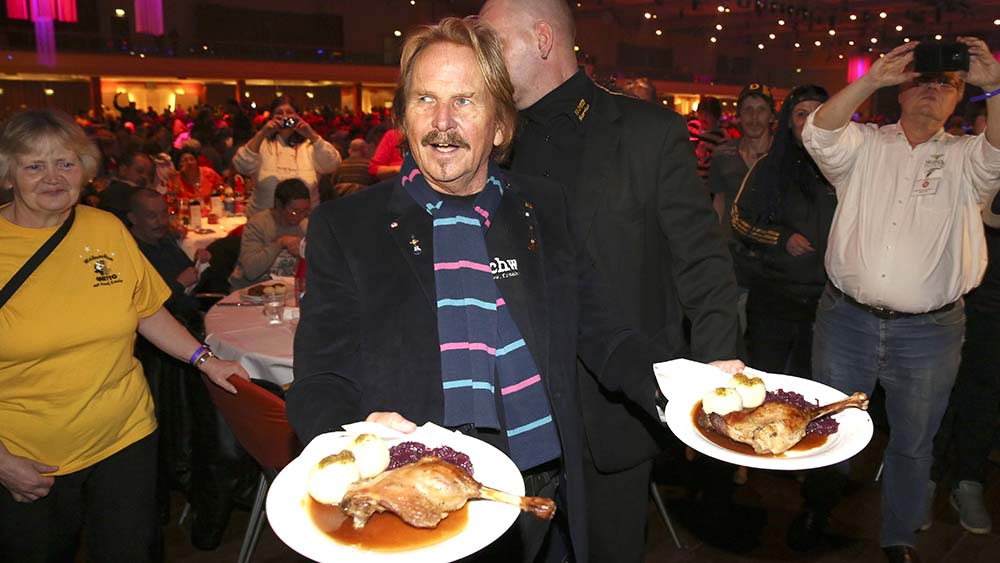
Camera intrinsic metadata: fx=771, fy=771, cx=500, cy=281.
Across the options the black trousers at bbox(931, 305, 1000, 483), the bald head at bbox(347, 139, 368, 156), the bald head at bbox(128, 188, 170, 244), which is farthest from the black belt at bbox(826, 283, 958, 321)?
the bald head at bbox(347, 139, 368, 156)

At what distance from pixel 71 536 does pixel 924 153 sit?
3.26m

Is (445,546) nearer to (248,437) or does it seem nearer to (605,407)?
(605,407)

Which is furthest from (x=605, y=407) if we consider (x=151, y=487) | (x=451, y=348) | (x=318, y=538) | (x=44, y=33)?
(x=44, y=33)

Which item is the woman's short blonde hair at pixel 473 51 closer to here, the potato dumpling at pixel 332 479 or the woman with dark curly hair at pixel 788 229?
the potato dumpling at pixel 332 479

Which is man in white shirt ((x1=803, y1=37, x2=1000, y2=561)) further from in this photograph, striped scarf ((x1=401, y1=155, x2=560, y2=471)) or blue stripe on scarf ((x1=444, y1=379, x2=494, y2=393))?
blue stripe on scarf ((x1=444, y1=379, x2=494, y2=393))

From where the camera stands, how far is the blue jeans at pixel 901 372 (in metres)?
3.01

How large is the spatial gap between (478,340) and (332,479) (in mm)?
482

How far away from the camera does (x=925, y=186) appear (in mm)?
2924

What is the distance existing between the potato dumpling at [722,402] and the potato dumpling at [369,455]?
72 centimetres

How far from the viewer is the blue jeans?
301cm

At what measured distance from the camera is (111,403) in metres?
2.45

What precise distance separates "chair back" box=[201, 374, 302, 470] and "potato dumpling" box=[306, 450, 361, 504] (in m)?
1.34

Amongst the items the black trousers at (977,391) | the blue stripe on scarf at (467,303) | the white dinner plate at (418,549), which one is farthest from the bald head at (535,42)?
the black trousers at (977,391)

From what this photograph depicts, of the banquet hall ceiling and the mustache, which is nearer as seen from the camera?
the mustache
